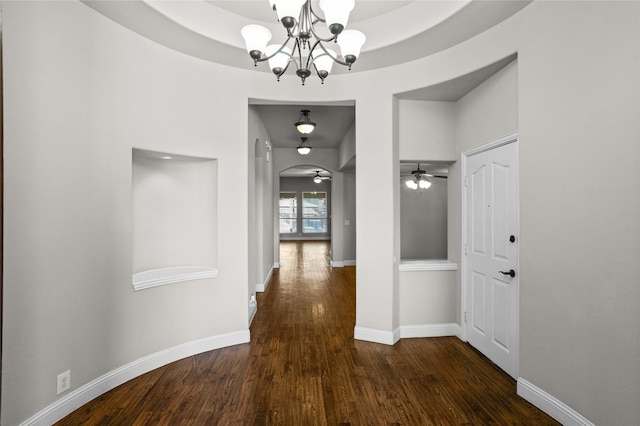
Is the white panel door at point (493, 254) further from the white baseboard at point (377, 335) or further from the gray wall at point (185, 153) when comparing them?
the white baseboard at point (377, 335)

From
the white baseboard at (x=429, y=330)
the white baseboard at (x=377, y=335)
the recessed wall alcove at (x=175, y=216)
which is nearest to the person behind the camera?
the recessed wall alcove at (x=175, y=216)

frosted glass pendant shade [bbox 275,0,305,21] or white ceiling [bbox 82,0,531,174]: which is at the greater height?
white ceiling [bbox 82,0,531,174]

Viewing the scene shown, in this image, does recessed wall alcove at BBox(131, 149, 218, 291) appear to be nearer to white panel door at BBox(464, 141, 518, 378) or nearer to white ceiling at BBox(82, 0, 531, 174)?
white ceiling at BBox(82, 0, 531, 174)

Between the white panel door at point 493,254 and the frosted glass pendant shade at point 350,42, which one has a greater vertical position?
the frosted glass pendant shade at point 350,42

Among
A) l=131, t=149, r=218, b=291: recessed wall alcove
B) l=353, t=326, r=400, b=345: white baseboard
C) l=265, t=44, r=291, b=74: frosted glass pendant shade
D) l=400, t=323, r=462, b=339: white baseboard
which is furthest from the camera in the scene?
l=400, t=323, r=462, b=339: white baseboard

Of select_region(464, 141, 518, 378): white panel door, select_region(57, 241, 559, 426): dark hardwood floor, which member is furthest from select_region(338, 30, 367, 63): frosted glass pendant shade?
select_region(57, 241, 559, 426): dark hardwood floor

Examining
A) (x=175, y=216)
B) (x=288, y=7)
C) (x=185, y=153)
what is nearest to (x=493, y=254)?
(x=288, y=7)

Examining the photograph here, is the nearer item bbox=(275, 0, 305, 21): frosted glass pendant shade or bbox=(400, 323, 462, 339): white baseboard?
bbox=(275, 0, 305, 21): frosted glass pendant shade

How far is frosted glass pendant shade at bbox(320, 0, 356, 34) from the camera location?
1818mm

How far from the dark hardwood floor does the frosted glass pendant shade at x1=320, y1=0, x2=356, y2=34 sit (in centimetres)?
254

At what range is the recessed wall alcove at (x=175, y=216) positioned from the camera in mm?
3238

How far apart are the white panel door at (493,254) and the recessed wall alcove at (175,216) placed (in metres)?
2.79

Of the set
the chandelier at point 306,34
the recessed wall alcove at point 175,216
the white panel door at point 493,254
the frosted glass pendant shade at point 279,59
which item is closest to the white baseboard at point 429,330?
the white panel door at point 493,254

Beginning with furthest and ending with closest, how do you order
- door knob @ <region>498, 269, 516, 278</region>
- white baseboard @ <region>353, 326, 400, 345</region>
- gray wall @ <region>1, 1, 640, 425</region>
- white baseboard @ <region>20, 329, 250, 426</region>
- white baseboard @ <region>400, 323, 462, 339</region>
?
white baseboard @ <region>400, 323, 462, 339</region> → white baseboard @ <region>353, 326, 400, 345</region> → door knob @ <region>498, 269, 516, 278</region> → white baseboard @ <region>20, 329, 250, 426</region> → gray wall @ <region>1, 1, 640, 425</region>
